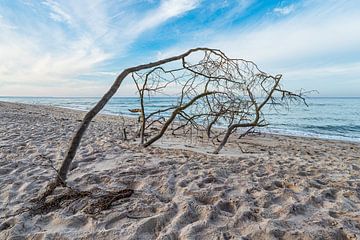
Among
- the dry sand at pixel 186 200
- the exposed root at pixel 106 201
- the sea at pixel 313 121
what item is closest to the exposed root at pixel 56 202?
the dry sand at pixel 186 200

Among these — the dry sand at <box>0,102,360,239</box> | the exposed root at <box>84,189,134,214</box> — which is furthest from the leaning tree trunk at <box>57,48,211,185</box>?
the exposed root at <box>84,189,134,214</box>

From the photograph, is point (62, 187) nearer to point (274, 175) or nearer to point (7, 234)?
point (7, 234)

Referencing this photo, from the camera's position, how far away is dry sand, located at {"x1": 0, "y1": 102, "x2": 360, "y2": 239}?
215 centimetres

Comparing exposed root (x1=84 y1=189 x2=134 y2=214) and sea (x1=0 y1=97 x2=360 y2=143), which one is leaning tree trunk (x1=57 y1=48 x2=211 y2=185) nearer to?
exposed root (x1=84 y1=189 x2=134 y2=214)

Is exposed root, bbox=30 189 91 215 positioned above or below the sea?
above

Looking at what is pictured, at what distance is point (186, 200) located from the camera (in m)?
2.69

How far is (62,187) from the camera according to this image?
10.1 feet

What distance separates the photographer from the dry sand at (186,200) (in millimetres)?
2152

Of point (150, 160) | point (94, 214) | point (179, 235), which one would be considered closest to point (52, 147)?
point (150, 160)

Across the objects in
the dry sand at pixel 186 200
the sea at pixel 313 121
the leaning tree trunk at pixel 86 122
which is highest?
the leaning tree trunk at pixel 86 122

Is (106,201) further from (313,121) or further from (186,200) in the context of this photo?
(313,121)

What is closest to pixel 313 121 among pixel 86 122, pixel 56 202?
pixel 86 122

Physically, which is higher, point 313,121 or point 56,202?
point 56,202

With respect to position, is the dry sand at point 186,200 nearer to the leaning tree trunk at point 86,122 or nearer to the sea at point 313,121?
the leaning tree trunk at point 86,122
